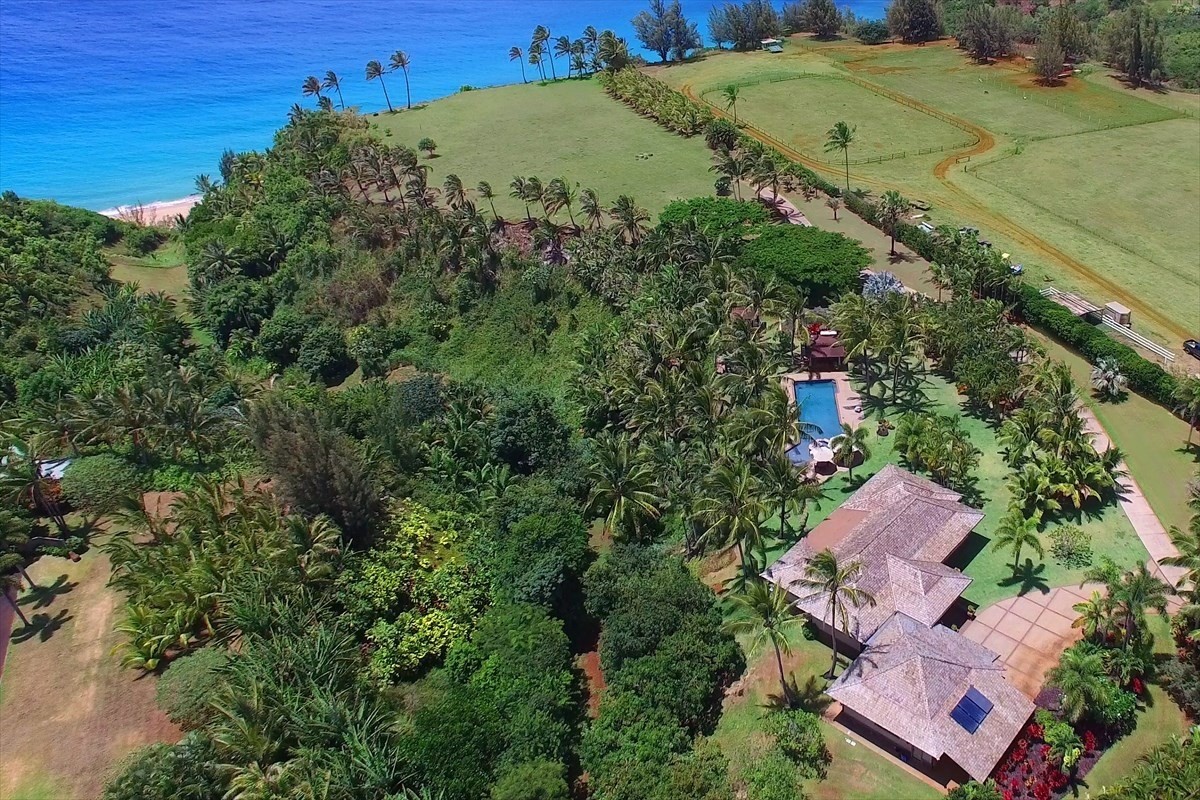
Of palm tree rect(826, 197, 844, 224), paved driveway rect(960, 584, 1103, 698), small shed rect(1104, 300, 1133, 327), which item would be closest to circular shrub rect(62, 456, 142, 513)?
paved driveway rect(960, 584, 1103, 698)

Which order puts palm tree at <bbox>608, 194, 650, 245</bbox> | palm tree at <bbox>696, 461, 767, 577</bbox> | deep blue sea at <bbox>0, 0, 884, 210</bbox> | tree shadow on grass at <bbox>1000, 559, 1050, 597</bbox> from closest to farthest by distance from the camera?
1. tree shadow on grass at <bbox>1000, 559, 1050, 597</bbox>
2. palm tree at <bbox>696, 461, 767, 577</bbox>
3. palm tree at <bbox>608, 194, 650, 245</bbox>
4. deep blue sea at <bbox>0, 0, 884, 210</bbox>

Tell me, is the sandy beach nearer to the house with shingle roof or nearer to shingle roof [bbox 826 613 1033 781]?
the house with shingle roof

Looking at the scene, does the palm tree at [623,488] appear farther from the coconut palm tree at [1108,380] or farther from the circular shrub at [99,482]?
the circular shrub at [99,482]

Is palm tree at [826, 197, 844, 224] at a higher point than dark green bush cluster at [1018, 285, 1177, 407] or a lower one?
higher

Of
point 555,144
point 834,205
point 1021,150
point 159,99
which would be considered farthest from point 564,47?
point 159,99

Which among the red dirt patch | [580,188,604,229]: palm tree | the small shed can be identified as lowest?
the red dirt patch

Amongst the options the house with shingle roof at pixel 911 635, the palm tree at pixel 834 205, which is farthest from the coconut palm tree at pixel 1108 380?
the palm tree at pixel 834 205
